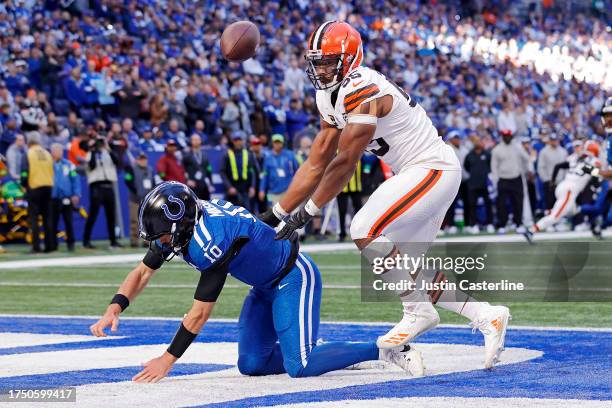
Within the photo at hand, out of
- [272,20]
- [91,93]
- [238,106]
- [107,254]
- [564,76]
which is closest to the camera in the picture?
[107,254]

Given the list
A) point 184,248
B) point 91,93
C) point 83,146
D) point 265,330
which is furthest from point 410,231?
point 91,93

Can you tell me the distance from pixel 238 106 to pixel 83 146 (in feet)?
14.9

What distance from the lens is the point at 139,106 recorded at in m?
22.0

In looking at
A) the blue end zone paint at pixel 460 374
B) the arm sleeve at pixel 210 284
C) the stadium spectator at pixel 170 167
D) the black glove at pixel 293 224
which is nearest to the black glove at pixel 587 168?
the stadium spectator at pixel 170 167

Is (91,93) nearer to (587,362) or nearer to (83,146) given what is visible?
(83,146)

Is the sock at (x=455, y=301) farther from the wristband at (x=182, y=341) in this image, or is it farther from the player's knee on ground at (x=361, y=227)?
the wristband at (x=182, y=341)

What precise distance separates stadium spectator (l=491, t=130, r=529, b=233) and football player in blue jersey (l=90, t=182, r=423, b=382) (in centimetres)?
1687

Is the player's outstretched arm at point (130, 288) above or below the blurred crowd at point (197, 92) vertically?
above

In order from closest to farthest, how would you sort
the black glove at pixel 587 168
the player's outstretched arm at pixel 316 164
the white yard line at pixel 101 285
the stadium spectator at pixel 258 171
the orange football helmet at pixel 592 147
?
the player's outstretched arm at pixel 316 164
the white yard line at pixel 101 285
the black glove at pixel 587 168
the orange football helmet at pixel 592 147
the stadium spectator at pixel 258 171

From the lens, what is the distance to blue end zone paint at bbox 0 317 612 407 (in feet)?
18.4

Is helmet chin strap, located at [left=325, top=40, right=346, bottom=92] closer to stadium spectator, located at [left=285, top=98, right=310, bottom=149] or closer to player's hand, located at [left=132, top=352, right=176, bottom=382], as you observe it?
player's hand, located at [left=132, top=352, right=176, bottom=382]

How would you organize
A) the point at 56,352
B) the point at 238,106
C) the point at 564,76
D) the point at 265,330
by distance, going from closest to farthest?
the point at 265,330 < the point at 56,352 < the point at 238,106 < the point at 564,76

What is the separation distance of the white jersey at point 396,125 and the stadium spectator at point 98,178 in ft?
41.3

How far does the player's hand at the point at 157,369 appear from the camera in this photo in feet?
19.2
